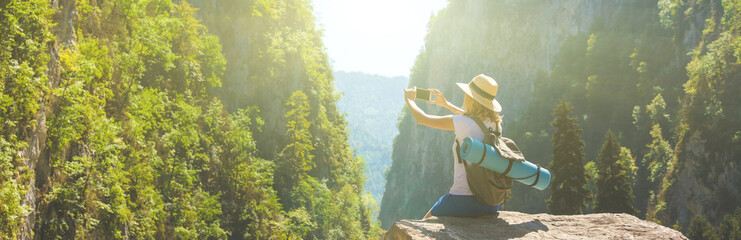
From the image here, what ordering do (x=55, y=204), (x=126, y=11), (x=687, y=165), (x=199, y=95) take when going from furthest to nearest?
(x=687, y=165)
(x=199, y=95)
(x=126, y=11)
(x=55, y=204)

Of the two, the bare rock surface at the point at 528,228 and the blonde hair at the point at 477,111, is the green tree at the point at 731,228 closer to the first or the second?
the bare rock surface at the point at 528,228

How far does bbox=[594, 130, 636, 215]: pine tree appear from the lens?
31938 millimetres

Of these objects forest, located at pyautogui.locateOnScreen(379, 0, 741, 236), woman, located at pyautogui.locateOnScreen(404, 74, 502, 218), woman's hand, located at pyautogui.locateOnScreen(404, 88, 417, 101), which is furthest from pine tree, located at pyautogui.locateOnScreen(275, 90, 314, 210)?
woman, located at pyautogui.locateOnScreen(404, 74, 502, 218)

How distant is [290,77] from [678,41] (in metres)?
50.4

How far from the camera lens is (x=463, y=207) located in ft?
19.0

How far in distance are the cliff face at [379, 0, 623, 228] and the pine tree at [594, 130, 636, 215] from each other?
3748 centimetres

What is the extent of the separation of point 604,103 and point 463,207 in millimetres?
74119

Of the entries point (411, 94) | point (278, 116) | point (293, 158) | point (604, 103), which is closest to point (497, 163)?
point (411, 94)

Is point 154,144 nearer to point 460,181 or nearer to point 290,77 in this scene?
point 460,181

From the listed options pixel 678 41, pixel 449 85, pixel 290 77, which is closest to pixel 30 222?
pixel 290 77

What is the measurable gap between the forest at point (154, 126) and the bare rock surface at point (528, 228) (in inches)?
359

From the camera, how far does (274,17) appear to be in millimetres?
46312

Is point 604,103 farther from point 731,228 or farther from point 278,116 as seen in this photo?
point 278,116

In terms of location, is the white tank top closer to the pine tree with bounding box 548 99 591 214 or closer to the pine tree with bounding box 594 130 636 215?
the pine tree with bounding box 548 99 591 214
